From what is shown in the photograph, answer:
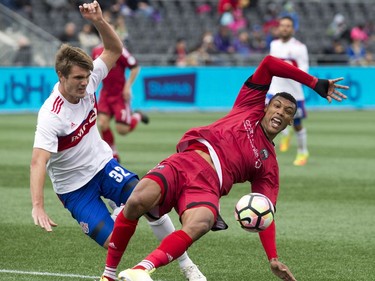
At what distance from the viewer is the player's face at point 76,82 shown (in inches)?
281

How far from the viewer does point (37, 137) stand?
6965mm

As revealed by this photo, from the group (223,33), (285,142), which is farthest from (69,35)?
(285,142)

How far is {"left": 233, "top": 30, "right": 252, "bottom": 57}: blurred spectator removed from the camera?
34034mm

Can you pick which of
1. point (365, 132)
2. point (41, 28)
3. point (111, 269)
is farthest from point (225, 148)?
point (41, 28)

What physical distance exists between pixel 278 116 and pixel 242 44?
27.3 metres

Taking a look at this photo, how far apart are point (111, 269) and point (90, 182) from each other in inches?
31.8

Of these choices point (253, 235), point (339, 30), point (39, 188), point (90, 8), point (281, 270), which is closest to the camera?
point (39, 188)

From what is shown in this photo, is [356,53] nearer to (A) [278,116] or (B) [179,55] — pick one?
(B) [179,55]

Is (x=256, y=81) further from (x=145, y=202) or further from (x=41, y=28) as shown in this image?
(x=41, y=28)

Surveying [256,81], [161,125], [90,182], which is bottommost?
[161,125]

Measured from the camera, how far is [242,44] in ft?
113

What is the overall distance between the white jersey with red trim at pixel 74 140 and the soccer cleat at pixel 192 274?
1035 millimetres

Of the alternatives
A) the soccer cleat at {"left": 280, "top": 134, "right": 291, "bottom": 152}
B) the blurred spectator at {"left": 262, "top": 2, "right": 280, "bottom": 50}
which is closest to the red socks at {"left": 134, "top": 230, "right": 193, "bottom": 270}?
the soccer cleat at {"left": 280, "top": 134, "right": 291, "bottom": 152}

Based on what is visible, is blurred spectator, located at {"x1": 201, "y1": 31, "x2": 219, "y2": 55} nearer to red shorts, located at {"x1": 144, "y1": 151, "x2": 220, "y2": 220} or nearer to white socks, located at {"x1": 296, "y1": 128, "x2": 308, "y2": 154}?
white socks, located at {"x1": 296, "y1": 128, "x2": 308, "y2": 154}
